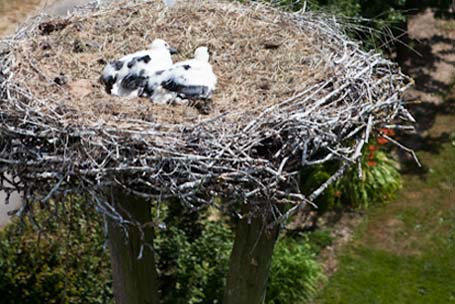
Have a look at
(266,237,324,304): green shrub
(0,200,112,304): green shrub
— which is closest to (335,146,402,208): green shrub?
(266,237,324,304): green shrub

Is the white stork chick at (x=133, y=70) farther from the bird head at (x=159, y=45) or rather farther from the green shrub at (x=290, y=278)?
the green shrub at (x=290, y=278)

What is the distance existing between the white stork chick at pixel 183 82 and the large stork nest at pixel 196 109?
9 centimetres

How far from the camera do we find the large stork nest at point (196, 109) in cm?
510

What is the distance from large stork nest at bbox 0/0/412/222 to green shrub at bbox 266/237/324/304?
9.11 ft

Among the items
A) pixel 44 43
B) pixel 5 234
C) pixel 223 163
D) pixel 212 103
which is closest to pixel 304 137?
pixel 223 163

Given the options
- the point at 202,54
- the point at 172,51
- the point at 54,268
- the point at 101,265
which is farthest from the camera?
the point at 101,265

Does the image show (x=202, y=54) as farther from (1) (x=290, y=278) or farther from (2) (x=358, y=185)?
(2) (x=358, y=185)

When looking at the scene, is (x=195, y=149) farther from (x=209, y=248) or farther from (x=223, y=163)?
(x=209, y=248)

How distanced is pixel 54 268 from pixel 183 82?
2.91 meters

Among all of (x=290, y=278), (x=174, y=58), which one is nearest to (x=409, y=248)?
(x=290, y=278)

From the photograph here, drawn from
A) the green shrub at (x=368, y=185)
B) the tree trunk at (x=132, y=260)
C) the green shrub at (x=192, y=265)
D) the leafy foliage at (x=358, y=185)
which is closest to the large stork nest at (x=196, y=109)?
the tree trunk at (x=132, y=260)

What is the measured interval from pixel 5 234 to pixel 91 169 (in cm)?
386

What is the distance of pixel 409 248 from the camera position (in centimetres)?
977

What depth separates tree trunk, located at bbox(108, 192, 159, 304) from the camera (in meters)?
5.75
